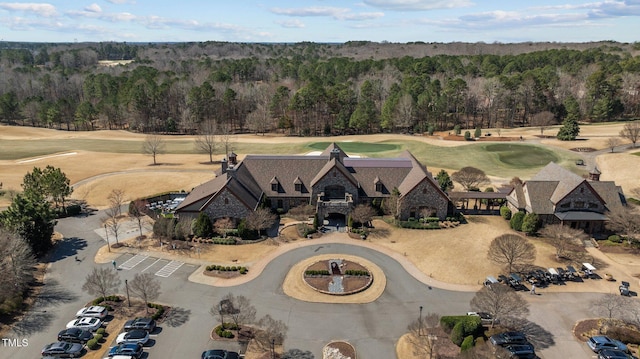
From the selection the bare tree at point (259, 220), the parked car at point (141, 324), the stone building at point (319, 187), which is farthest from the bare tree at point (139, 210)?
the parked car at point (141, 324)

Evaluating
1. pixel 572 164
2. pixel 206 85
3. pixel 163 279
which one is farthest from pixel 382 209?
pixel 206 85

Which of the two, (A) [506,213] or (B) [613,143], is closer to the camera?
(A) [506,213]

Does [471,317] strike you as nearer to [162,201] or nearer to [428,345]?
[428,345]

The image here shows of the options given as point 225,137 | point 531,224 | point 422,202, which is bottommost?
point 531,224

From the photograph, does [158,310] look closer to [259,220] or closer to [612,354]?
[259,220]

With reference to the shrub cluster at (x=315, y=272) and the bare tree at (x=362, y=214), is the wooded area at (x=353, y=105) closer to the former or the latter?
the bare tree at (x=362, y=214)

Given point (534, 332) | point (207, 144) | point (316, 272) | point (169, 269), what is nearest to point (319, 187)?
point (316, 272)

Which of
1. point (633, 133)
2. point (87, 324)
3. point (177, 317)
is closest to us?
point (87, 324)

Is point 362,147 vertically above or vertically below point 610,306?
above

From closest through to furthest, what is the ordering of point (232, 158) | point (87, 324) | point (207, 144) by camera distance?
1. point (87, 324)
2. point (232, 158)
3. point (207, 144)
